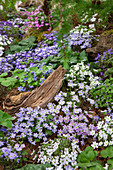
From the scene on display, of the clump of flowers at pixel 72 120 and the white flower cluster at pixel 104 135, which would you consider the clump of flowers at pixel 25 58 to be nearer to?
the clump of flowers at pixel 72 120

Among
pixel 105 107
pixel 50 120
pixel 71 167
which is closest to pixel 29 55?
pixel 50 120

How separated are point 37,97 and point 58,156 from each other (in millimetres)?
1032

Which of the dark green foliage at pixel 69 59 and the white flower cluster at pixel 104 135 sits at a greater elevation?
→ the dark green foliage at pixel 69 59

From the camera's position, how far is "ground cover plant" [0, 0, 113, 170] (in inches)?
91.1

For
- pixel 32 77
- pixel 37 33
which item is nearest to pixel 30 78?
pixel 32 77

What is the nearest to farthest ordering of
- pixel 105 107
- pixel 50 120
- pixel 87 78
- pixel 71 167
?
pixel 71 167 → pixel 50 120 → pixel 105 107 → pixel 87 78

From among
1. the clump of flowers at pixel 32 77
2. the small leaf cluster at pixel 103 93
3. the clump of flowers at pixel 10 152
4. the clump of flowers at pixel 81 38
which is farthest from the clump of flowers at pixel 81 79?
the clump of flowers at pixel 10 152

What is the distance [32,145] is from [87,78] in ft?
5.20

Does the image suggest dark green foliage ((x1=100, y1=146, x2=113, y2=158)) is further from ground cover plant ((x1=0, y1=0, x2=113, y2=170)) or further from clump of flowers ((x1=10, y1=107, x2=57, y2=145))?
clump of flowers ((x1=10, y1=107, x2=57, y2=145))

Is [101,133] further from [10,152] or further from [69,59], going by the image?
[69,59]

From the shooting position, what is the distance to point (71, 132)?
2688mm

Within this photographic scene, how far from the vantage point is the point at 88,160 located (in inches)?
89.6

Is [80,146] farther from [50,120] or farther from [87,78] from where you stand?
[87,78]

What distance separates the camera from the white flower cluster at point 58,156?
2.33 meters
